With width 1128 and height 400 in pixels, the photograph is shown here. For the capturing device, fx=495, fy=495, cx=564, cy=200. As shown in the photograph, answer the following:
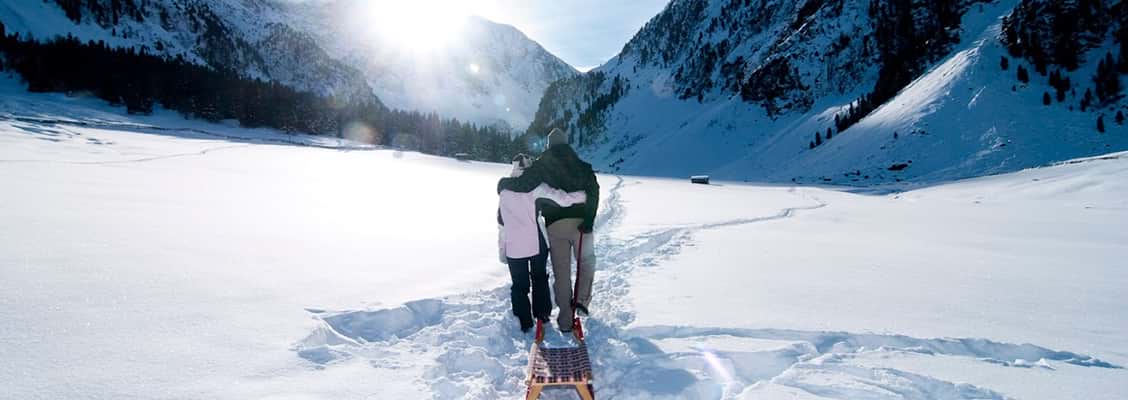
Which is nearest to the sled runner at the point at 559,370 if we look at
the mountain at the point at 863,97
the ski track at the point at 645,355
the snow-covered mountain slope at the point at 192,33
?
the ski track at the point at 645,355

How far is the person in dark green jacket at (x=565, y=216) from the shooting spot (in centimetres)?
555

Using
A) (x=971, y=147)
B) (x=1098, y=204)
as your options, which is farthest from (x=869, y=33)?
(x=1098, y=204)

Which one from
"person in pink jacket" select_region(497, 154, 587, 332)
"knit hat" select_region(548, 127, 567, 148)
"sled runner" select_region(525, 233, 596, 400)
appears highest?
"knit hat" select_region(548, 127, 567, 148)

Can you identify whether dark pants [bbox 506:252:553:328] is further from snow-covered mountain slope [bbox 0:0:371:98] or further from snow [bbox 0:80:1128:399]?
snow-covered mountain slope [bbox 0:0:371:98]

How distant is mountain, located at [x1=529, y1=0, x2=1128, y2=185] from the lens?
116ft

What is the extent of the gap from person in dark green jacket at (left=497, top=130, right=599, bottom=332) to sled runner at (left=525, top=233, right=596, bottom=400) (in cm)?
95

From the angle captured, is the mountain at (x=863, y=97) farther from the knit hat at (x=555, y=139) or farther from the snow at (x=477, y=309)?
the knit hat at (x=555, y=139)

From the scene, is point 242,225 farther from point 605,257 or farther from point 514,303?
point 605,257

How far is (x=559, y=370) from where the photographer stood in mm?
3988

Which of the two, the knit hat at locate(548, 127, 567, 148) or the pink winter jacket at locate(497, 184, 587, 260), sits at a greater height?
the knit hat at locate(548, 127, 567, 148)

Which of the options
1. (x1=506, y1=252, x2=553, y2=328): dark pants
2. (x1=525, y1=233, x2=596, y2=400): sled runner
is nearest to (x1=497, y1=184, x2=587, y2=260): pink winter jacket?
(x1=506, y1=252, x2=553, y2=328): dark pants

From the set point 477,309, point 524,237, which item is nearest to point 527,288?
point 524,237

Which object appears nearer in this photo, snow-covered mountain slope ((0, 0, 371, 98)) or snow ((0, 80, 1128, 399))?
snow ((0, 80, 1128, 399))

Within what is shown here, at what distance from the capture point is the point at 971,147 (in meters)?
35.1
